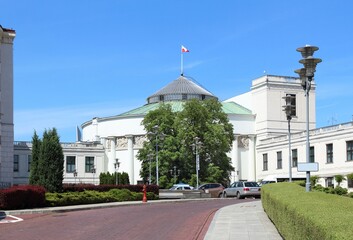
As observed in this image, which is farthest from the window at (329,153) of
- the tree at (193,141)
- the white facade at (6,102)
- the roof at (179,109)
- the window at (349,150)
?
the white facade at (6,102)

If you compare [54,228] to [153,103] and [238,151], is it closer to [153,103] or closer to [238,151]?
[238,151]

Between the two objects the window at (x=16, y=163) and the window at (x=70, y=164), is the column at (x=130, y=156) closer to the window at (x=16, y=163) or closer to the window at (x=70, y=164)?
the window at (x=70, y=164)

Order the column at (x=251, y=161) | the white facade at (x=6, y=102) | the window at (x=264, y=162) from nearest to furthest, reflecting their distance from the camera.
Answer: the white facade at (x=6, y=102) → the window at (x=264, y=162) → the column at (x=251, y=161)

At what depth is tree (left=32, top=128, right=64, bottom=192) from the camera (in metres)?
40.3

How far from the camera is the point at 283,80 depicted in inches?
3829

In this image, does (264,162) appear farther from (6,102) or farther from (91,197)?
(91,197)

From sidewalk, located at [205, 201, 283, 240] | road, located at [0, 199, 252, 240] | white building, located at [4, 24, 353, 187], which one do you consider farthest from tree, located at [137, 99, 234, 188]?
sidewalk, located at [205, 201, 283, 240]

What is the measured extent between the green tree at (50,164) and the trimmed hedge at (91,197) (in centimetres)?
252

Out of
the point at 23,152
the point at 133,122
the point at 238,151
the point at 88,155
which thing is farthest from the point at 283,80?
the point at 23,152

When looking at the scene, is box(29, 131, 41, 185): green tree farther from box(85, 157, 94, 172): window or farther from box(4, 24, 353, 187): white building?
box(85, 157, 94, 172): window

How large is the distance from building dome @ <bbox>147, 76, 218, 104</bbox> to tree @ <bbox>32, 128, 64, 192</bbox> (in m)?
67.9

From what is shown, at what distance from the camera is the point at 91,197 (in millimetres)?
37906

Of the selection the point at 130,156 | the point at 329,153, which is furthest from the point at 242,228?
the point at 130,156

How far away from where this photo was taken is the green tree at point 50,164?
40.3 m
